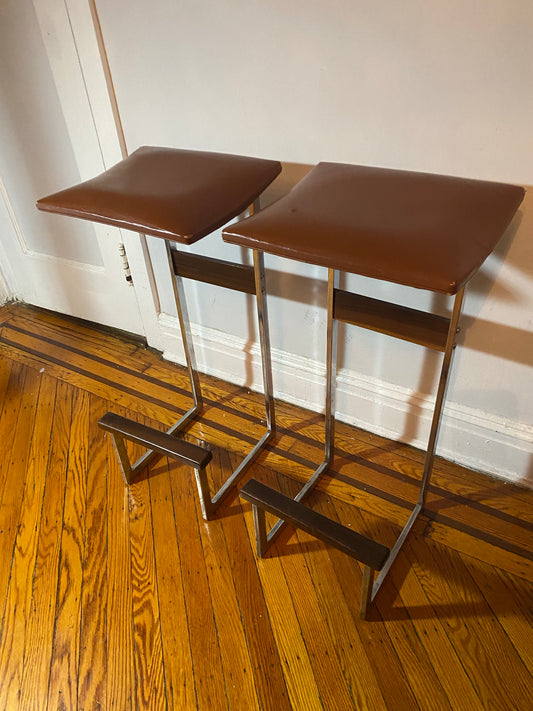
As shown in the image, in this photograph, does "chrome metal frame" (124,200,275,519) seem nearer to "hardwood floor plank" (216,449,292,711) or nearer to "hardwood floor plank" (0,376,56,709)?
"hardwood floor plank" (216,449,292,711)

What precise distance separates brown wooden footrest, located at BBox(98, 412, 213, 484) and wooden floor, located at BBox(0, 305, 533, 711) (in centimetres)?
14

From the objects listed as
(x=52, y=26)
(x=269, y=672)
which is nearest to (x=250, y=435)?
(x=269, y=672)

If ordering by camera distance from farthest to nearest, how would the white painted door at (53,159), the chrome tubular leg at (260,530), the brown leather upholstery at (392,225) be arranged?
the white painted door at (53,159) → the chrome tubular leg at (260,530) → the brown leather upholstery at (392,225)

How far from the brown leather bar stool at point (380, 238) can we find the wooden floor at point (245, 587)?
0.14 meters

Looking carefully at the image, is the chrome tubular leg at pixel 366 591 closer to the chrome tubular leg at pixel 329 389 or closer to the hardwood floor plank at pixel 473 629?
the hardwood floor plank at pixel 473 629

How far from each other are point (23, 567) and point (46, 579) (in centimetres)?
9

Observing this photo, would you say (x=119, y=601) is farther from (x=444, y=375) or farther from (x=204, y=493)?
(x=444, y=375)

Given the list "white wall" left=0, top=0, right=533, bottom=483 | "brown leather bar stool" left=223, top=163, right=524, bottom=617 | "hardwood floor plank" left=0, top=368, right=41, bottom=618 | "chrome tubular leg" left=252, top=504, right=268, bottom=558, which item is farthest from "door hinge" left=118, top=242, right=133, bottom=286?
"chrome tubular leg" left=252, top=504, right=268, bottom=558

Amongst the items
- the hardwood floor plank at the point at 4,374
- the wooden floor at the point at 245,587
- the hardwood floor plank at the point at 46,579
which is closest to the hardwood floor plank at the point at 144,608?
the wooden floor at the point at 245,587

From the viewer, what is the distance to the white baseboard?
1.57 meters

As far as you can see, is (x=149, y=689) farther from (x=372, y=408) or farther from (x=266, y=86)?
(x=266, y=86)

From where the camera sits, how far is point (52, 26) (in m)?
1.63

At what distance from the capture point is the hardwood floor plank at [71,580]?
4.04 feet

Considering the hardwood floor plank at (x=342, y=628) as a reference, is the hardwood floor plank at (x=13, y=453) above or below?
below
